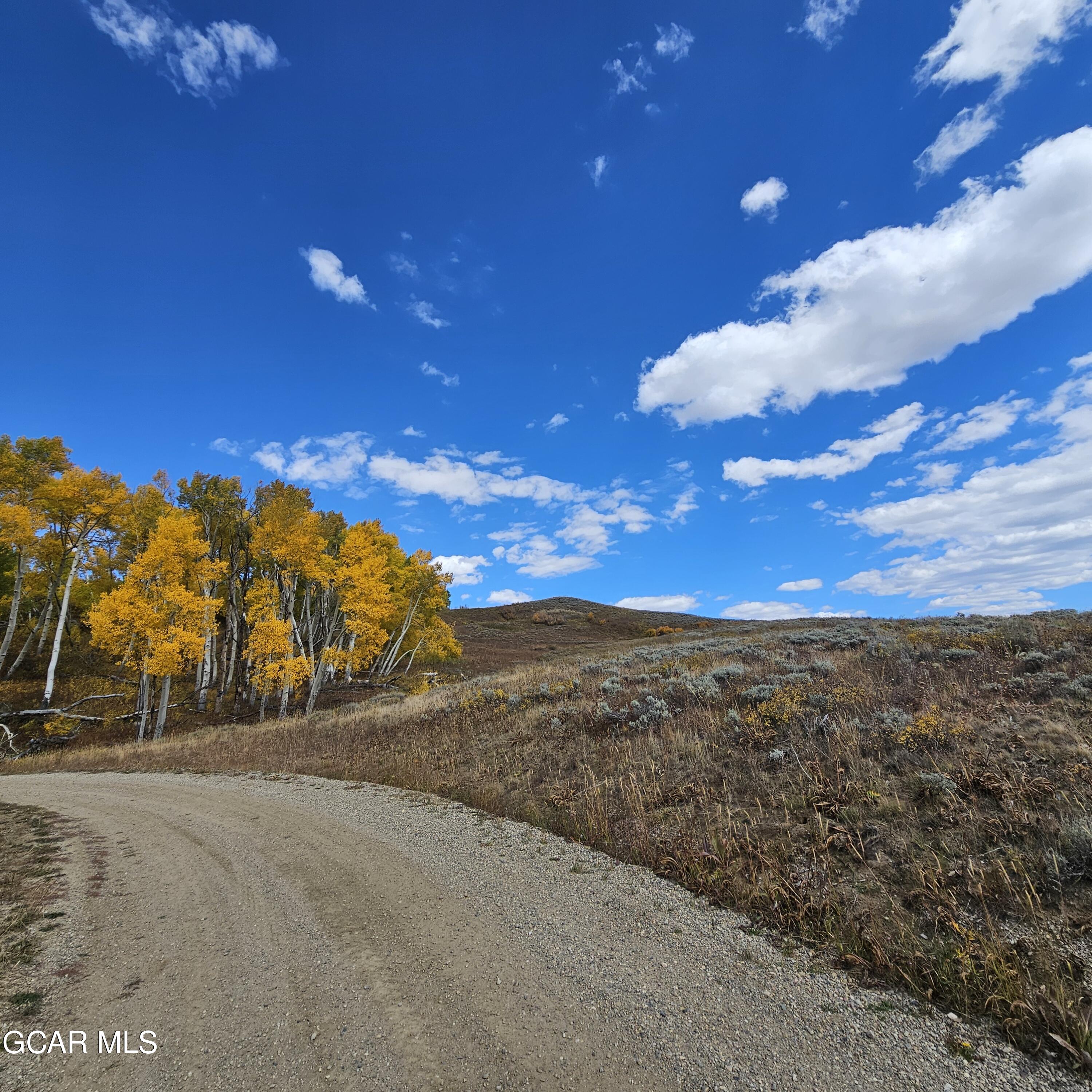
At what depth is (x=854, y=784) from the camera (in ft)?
23.8

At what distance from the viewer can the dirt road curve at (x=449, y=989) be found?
3.57m

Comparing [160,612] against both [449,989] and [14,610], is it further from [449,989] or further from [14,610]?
[449,989]

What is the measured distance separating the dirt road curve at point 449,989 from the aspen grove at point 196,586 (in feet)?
57.5

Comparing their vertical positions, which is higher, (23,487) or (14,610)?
(23,487)

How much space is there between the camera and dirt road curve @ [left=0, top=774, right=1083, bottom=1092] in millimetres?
3568

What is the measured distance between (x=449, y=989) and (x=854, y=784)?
19.9ft

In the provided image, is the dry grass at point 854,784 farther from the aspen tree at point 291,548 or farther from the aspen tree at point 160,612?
the aspen tree at point 291,548

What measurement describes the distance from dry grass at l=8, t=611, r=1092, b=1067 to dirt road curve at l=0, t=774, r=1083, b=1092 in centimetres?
64

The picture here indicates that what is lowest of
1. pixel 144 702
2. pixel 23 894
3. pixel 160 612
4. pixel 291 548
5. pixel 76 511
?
pixel 23 894

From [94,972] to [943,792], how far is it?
978 cm

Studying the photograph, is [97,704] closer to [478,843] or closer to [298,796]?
[298,796]

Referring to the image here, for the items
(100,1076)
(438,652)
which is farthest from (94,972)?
(438,652)

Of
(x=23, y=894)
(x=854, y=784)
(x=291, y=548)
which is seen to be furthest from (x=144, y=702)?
(x=854, y=784)

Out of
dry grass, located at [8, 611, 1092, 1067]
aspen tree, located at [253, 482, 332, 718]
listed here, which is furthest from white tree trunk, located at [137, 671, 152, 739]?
dry grass, located at [8, 611, 1092, 1067]
